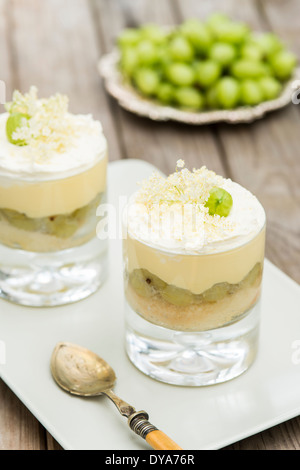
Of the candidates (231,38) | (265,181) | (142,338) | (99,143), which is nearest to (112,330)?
(142,338)

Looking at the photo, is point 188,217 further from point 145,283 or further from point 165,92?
point 165,92

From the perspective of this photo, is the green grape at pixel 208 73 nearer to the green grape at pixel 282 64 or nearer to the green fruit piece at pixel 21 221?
the green grape at pixel 282 64

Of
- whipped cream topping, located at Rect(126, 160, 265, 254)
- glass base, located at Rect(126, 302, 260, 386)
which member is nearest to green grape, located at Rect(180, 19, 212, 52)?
whipped cream topping, located at Rect(126, 160, 265, 254)

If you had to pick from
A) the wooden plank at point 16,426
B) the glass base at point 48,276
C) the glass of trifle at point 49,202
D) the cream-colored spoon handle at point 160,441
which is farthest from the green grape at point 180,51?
the cream-colored spoon handle at point 160,441

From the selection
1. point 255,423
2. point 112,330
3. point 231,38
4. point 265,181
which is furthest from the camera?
point 231,38

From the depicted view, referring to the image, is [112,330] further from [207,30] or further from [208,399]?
[207,30]

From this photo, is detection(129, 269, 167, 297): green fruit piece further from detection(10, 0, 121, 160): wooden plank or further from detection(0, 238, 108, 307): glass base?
detection(10, 0, 121, 160): wooden plank
